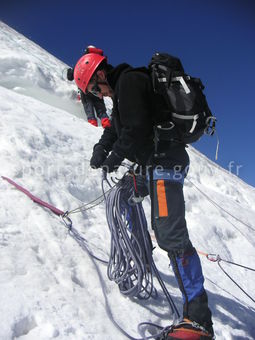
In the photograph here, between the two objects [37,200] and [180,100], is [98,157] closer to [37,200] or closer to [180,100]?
[37,200]

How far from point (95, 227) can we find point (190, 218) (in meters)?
2.44

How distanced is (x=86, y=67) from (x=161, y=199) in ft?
4.76

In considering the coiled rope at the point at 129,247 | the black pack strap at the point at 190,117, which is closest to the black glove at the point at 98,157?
the coiled rope at the point at 129,247

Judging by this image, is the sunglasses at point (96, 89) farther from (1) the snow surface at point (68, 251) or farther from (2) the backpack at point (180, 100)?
(1) the snow surface at point (68, 251)

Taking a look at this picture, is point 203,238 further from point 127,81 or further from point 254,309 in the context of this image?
point 127,81

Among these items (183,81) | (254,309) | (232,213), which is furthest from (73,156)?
(232,213)

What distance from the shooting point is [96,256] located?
2.79 m

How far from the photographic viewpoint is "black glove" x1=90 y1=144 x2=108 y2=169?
276 centimetres

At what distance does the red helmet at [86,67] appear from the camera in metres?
2.73

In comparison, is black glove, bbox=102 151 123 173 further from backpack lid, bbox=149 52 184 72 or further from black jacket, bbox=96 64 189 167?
backpack lid, bbox=149 52 184 72

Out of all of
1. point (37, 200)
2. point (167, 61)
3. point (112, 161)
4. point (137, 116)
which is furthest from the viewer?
point (37, 200)

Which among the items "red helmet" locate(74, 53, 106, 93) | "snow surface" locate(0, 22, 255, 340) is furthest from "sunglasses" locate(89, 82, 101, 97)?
"snow surface" locate(0, 22, 255, 340)

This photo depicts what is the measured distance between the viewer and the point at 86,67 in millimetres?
2750

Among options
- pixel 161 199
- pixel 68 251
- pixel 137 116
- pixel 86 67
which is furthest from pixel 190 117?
pixel 68 251
